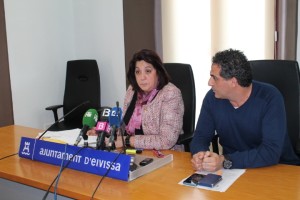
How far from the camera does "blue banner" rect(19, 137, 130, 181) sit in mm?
1363

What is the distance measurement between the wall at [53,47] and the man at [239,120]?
6.48 feet

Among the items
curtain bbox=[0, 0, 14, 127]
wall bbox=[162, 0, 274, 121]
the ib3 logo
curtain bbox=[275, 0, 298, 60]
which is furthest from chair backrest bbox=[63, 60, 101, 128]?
curtain bbox=[275, 0, 298, 60]

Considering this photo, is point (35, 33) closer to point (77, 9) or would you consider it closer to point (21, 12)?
point (21, 12)

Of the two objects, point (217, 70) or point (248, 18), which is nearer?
point (217, 70)

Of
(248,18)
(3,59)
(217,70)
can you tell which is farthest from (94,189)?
(3,59)

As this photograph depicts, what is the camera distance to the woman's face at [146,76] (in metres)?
2.06

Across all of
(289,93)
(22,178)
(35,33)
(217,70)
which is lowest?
(22,178)

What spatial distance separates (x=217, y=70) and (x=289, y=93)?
495mm

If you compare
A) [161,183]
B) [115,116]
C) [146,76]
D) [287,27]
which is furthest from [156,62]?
[287,27]

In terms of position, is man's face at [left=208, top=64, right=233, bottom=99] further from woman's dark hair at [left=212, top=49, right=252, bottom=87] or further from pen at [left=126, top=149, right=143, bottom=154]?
pen at [left=126, top=149, right=143, bottom=154]

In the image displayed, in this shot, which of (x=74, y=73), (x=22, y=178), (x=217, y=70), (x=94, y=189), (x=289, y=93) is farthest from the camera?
(x=74, y=73)

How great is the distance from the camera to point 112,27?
3609 millimetres

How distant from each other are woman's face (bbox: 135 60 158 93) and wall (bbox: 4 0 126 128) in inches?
61.0

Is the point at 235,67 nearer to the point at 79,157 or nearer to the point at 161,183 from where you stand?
the point at 161,183
